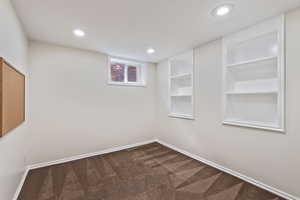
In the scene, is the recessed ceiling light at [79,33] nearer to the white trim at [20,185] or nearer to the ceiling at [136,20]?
the ceiling at [136,20]

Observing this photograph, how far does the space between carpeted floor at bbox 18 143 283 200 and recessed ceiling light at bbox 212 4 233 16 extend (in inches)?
92.6

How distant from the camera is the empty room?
1529 mm

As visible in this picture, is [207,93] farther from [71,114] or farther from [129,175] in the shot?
[71,114]

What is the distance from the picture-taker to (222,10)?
1.55m

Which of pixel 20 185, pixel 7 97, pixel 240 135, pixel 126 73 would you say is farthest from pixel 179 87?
pixel 20 185

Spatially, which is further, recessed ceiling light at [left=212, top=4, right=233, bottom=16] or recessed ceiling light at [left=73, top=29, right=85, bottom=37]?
recessed ceiling light at [left=73, top=29, right=85, bottom=37]

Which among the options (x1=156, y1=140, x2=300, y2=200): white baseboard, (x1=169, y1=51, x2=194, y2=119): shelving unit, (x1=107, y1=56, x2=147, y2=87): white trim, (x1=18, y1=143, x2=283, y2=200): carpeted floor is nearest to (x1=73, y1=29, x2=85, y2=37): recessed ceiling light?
(x1=107, y1=56, x2=147, y2=87): white trim

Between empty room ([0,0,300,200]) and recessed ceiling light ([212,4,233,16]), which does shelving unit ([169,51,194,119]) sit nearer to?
empty room ([0,0,300,200])

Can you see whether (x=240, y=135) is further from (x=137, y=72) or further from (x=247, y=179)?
(x=137, y=72)

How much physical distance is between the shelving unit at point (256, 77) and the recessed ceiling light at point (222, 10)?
2.09 ft

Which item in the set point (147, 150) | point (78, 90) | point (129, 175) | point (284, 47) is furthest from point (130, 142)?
point (284, 47)

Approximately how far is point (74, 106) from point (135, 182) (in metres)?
1.91

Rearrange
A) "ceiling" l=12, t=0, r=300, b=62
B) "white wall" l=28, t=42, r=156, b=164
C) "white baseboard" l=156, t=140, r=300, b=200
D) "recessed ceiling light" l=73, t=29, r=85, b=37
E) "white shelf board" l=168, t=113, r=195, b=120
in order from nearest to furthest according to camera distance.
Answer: "ceiling" l=12, t=0, r=300, b=62
"white baseboard" l=156, t=140, r=300, b=200
"recessed ceiling light" l=73, t=29, r=85, b=37
"white wall" l=28, t=42, r=156, b=164
"white shelf board" l=168, t=113, r=195, b=120

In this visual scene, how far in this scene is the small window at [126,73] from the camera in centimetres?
329
